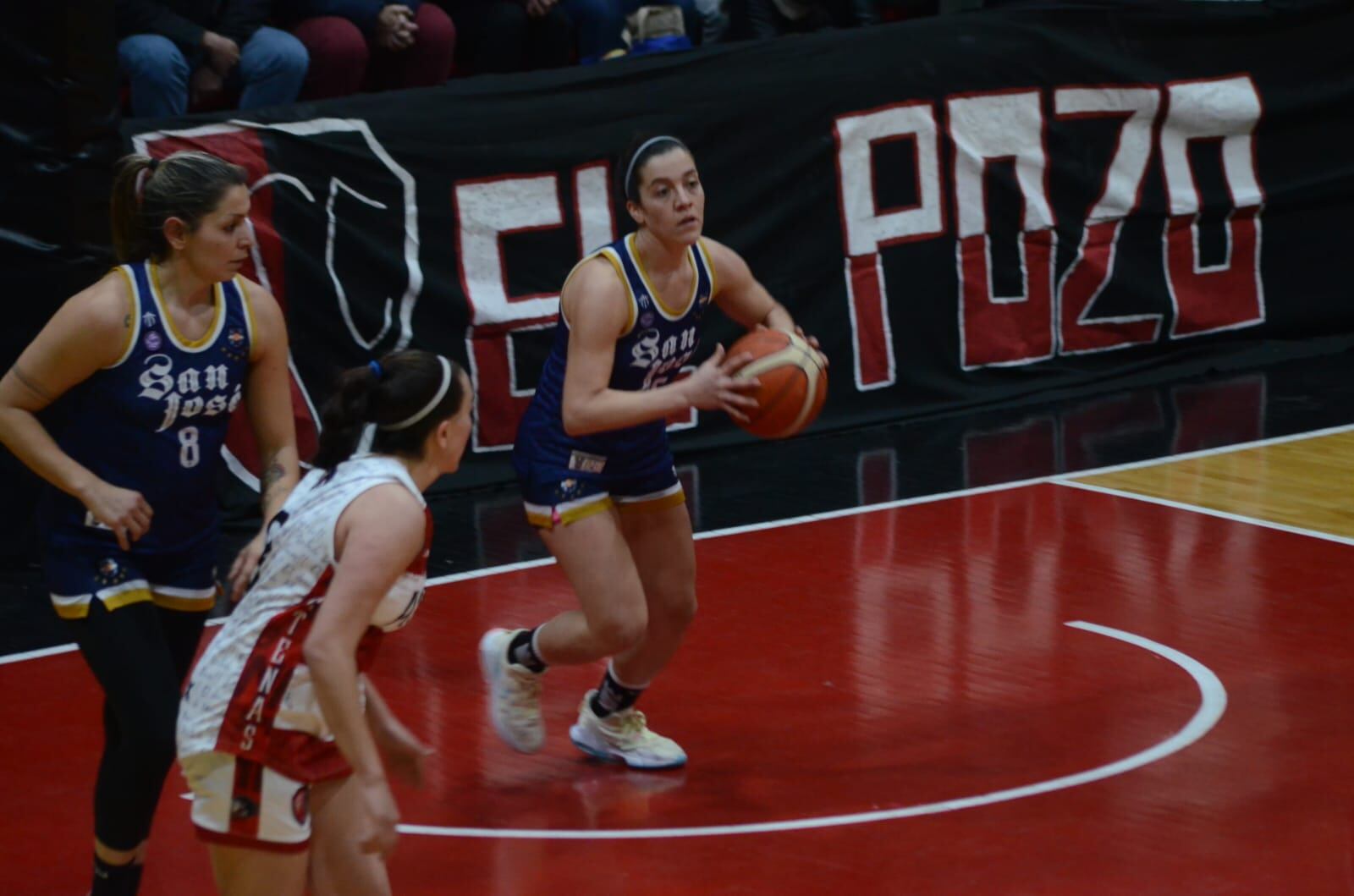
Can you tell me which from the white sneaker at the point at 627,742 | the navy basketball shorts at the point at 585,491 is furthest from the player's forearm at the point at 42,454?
the white sneaker at the point at 627,742

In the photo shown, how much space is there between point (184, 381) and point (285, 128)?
4.92 metres

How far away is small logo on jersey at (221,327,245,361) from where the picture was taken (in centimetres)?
501

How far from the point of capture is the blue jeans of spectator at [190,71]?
9.59 meters

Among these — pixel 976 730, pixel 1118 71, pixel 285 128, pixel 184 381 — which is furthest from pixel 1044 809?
pixel 1118 71

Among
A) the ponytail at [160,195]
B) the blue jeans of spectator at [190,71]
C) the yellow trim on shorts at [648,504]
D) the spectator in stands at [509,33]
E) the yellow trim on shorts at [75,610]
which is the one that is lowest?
the yellow trim on shorts at [648,504]

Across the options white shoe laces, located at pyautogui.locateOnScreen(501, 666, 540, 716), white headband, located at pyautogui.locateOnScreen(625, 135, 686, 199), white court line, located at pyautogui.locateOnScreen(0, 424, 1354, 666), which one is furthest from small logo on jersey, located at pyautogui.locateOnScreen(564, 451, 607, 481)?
white court line, located at pyautogui.locateOnScreen(0, 424, 1354, 666)

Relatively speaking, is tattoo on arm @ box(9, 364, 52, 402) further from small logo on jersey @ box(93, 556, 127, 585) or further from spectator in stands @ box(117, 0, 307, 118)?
spectator in stands @ box(117, 0, 307, 118)

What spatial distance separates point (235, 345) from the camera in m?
5.03

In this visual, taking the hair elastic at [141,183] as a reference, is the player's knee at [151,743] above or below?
below

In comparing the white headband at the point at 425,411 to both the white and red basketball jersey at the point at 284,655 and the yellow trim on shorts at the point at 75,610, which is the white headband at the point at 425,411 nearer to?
the white and red basketball jersey at the point at 284,655

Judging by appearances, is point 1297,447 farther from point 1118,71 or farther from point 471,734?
point 471,734

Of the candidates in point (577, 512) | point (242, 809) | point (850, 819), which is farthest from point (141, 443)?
point (850, 819)

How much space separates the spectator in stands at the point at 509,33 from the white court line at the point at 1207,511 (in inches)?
152

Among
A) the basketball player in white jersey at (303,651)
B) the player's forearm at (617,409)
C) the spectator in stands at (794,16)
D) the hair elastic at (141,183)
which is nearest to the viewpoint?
the basketball player in white jersey at (303,651)
